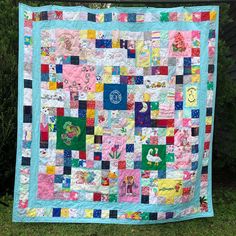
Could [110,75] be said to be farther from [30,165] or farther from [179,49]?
[30,165]

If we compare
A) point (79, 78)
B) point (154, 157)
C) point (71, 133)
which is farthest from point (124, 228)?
point (79, 78)

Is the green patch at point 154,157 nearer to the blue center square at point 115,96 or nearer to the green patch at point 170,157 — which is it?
the green patch at point 170,157

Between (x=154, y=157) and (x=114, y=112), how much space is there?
0.53m

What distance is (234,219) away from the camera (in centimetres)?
397

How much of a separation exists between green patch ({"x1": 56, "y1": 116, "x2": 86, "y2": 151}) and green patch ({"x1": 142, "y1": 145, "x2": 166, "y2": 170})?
0.54 meters

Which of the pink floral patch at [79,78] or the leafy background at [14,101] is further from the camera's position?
the leafy background at [14,101]

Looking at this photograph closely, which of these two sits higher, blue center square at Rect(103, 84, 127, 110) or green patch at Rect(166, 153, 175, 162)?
blue center square at Rect(103, 84, 127, 110)

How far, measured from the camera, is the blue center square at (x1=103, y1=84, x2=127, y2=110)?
366 centimetres

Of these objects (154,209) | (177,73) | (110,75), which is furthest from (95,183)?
(177,73)

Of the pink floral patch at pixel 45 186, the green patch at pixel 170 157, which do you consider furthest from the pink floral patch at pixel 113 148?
the pink floral patch at pixel 45 186

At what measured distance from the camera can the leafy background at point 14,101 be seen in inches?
163

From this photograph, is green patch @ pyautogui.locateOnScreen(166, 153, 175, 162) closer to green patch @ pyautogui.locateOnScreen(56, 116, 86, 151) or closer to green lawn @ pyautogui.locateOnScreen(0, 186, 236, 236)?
green lawn @ pyautogui.locateOnScreen(0, 186, 236, 236)

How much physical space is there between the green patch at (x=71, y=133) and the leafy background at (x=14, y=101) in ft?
2.16

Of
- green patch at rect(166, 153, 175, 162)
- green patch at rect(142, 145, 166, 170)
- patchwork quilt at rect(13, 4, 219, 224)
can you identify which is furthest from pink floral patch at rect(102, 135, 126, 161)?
green patch at rect(166, 153, 175, 162)
